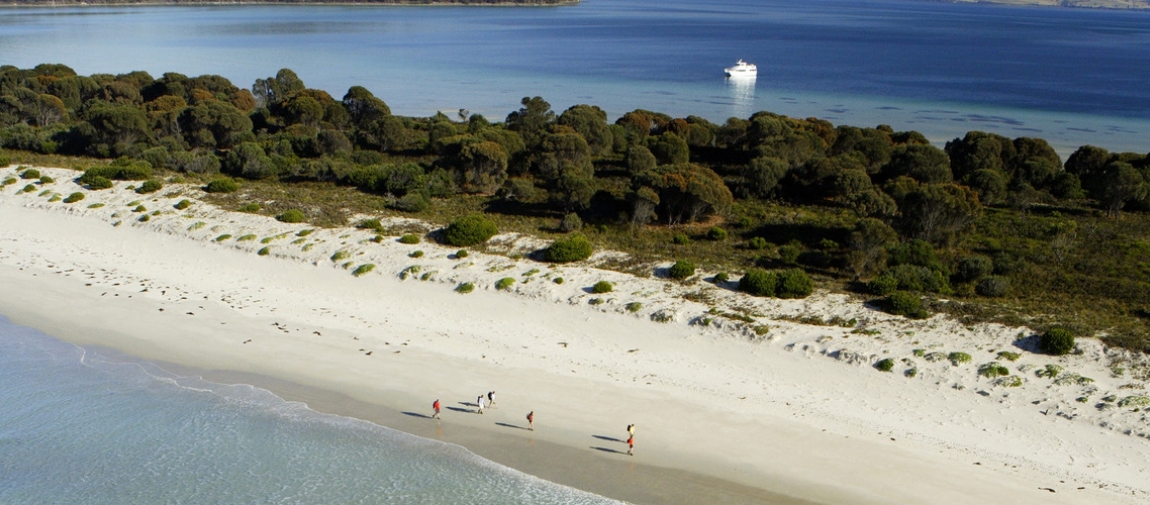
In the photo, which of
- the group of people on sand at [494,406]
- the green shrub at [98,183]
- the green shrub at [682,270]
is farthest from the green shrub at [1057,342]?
the green shrub at [98,183]

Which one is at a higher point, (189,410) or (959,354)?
(959,354)

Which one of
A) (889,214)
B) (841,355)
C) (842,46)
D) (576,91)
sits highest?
(842,46)

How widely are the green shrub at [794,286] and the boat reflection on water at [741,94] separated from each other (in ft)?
210

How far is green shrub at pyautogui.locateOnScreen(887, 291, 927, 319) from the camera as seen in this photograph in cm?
2873

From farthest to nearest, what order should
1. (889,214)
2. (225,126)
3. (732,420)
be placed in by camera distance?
1. (225,126)
2. (889,214)
3. (732,420)

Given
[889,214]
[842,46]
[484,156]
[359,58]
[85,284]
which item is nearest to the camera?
[85,284]

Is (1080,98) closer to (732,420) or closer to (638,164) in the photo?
(638,164)

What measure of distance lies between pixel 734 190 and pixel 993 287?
19.1 m

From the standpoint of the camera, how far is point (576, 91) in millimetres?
109562

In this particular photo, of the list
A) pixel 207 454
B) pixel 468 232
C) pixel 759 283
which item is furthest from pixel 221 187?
pixel 759 283

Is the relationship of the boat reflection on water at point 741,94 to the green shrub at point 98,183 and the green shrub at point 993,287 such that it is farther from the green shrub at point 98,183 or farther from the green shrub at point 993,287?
the green shrub at point 98,183

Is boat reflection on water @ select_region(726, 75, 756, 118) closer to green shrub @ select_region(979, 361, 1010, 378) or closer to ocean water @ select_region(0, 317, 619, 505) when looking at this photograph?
green shrub @ select_region(979, 361, 1010, 378)

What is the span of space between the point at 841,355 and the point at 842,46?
174958mm

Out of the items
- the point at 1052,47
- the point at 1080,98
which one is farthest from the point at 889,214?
the point at 1052,47
